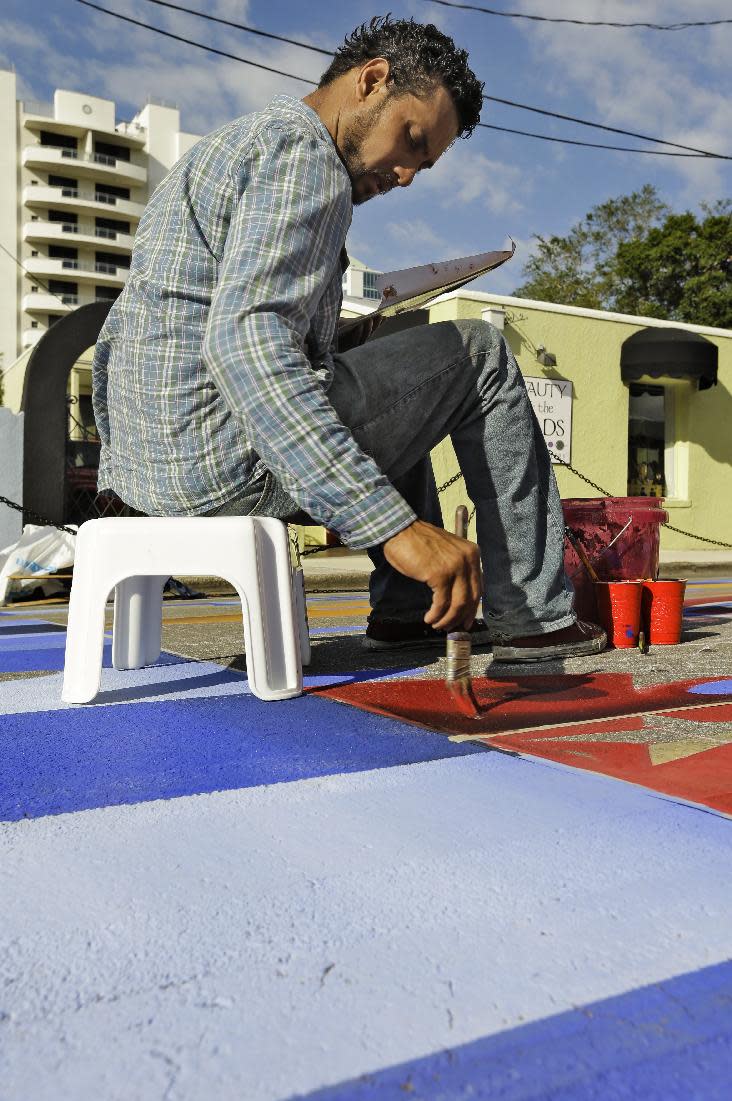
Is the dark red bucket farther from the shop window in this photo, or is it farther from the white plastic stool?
the shop window

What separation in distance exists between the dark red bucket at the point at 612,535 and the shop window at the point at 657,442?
484 inches

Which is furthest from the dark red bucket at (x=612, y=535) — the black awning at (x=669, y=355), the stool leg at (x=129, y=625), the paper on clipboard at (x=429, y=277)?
the black awning at (x=669, y=355)

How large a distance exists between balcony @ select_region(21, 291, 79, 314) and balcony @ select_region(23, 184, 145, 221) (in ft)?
17.9

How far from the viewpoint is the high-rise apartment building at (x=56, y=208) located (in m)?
56.8

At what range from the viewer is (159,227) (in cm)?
226

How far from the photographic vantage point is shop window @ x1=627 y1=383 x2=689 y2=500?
15586 mm

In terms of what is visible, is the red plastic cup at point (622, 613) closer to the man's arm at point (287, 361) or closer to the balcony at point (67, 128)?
the man's arm at point (287, 361)

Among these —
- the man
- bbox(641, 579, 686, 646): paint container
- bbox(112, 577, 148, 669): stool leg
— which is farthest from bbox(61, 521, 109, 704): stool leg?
bbox(641, 579, 686, 646): paint container

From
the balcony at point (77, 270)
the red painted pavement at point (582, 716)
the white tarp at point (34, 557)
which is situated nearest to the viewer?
the red painted pavement at point (582, 716)

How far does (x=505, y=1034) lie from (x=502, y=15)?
1343 cm

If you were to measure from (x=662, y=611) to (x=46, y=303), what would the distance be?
59.4 meters

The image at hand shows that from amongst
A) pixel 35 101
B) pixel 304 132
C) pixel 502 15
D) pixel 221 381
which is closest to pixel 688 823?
pixel 221 381

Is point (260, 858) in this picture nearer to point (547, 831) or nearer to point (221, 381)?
point (547, 831)

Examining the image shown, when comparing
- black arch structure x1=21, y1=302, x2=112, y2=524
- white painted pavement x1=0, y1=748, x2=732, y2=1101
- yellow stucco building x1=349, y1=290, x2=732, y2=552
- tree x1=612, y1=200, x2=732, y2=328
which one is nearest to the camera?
white painted pavement x1=0, y1=748, x2=732, y2=1101
